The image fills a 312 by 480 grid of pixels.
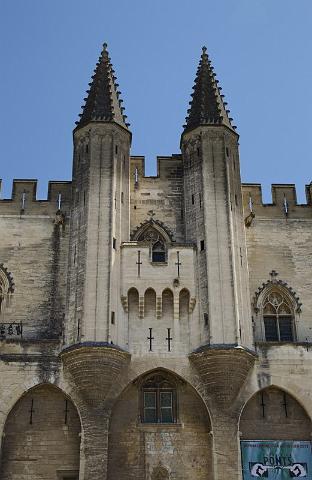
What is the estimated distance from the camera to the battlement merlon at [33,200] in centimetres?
2328

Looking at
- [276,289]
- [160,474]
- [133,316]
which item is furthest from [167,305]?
[160,474]

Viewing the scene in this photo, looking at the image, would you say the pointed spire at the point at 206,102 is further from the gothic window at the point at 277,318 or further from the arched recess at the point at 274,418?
the arched recess at the point at 274,418

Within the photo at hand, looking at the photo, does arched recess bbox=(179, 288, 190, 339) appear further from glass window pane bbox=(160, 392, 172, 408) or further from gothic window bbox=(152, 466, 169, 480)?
gothic window bbox=(152, 466, 169, 480)

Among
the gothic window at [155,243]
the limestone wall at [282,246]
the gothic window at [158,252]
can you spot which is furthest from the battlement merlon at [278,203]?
the gothic window at [158,252]

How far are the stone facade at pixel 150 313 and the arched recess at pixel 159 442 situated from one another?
33 mm

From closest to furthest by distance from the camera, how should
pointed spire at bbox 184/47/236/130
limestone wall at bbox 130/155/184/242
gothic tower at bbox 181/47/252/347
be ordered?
gothic tower at bbox 181/47/252/347 → limestone wall at bbox 130/155/184/242 → pointed spire at bbox 184/47/236/130

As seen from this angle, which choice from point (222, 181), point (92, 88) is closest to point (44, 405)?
point (222, 181)

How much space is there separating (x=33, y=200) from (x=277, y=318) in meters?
8.98

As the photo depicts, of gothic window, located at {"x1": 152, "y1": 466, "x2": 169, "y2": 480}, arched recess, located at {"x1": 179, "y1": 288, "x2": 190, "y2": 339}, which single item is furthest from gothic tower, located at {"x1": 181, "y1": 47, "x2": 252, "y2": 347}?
gothic window, located at {"x1": 152, "y1": 466, "x2": 169, "y2": 480}

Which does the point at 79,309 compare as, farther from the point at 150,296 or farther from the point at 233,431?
the point at 233,431

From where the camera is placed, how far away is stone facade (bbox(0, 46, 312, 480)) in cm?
1930

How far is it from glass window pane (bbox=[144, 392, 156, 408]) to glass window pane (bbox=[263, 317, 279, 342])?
4.08m

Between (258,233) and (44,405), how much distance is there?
899 cm

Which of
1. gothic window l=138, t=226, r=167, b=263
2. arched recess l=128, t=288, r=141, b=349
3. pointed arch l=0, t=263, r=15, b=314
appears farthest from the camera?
gothic window l=138, t=226, r=167, b=263
